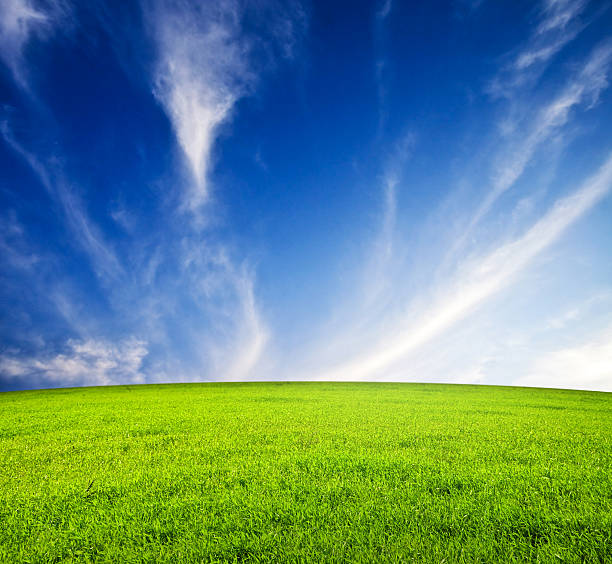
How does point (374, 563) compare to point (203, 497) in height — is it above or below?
below

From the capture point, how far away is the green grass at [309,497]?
3.95 m

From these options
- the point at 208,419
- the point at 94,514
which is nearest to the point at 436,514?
the point at 94,514

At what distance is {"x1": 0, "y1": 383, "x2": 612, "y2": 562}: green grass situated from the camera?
13.0ft

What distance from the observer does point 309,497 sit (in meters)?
4.99

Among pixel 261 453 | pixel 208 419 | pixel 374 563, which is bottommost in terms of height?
pixel 374 563

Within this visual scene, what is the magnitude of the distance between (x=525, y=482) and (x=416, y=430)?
164 inches

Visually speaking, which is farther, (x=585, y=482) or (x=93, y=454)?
(x=93, y=454)

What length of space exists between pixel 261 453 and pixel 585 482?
540cm

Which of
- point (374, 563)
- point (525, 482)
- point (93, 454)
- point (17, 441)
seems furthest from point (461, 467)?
point (17, 441)

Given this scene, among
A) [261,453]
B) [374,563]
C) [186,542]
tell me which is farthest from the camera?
[261,453]

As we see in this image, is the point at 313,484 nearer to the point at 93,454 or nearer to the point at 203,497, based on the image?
the point at 203,497

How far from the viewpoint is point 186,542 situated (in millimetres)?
4074

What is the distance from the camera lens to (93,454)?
25.5 feet

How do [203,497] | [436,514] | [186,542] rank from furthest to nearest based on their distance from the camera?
[203,497]
[436,514]
[186,542]
